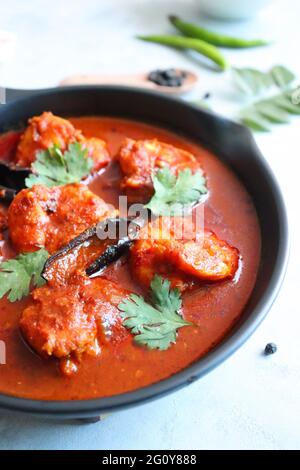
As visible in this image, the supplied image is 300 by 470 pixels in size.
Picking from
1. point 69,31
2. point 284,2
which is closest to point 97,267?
point 69,31

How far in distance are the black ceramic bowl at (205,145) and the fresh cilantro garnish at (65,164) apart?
549mm

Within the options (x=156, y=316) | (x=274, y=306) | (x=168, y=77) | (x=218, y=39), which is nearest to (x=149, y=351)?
(x=156, y=316)

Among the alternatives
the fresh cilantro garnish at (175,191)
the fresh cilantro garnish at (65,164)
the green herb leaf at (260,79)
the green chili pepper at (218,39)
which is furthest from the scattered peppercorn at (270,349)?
the green chili pepper at (218,39)

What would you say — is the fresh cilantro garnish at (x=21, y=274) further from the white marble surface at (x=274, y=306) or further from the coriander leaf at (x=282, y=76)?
the coriander leaf at (x=282, y=76)

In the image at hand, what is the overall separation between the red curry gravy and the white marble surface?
299mm

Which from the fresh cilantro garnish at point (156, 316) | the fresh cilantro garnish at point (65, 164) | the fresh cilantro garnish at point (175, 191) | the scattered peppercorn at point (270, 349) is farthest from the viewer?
the fresh cilantro garnish at point (65, 164)

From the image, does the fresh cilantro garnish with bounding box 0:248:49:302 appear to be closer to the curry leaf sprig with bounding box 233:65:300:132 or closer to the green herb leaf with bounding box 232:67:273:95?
the curry leaf sprig with bounding box 233:65:300:132

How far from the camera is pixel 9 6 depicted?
5586 mm

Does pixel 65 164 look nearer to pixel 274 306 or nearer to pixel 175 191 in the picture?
pixel 175 191

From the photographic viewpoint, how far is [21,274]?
3.02m

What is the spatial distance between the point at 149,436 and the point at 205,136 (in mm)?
1953

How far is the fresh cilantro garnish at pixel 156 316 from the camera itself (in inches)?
108

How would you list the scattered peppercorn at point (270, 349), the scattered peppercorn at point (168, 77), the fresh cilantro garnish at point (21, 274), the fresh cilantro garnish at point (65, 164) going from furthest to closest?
the scattered peppercorn at point (168, 77) → the fresh cilantro garnish at point (65, 164) → the scattered peppercorn at point (270, 349) → the fresh cilantro garnish at point (21, 274)

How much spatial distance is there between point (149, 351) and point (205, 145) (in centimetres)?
166
